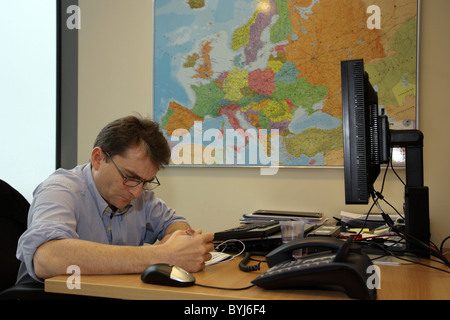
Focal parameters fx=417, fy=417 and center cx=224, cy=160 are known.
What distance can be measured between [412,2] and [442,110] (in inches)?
23.1

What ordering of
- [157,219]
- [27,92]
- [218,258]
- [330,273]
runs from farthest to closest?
[27,92] → [157,219] → [218,258] → [330,273]

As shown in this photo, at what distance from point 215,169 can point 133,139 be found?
45.3 inches

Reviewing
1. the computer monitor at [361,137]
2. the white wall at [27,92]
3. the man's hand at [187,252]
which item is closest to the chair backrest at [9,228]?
the man's hand at [187,252]

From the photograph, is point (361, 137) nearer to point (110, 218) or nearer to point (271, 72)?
point (110, 218)

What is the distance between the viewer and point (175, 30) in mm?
2635

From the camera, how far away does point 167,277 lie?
95 cm

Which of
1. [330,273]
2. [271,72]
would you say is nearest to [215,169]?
[271,72]

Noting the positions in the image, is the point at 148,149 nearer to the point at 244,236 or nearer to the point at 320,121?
the point at 244,236

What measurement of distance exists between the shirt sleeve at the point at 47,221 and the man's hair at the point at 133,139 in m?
0.20

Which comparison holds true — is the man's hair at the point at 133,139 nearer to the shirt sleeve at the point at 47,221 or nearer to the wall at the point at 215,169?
the shirt sleeve at the point at 47,221

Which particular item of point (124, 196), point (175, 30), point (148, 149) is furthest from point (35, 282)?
point (175, 30)

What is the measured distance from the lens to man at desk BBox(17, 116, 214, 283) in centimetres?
109

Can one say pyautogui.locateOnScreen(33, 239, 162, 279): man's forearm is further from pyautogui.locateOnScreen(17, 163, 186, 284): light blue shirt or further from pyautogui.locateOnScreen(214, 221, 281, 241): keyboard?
pyautogui.locateOnScreen(214, 221, 281, 241): keyboard

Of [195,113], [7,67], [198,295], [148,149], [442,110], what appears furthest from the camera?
[7,67]
